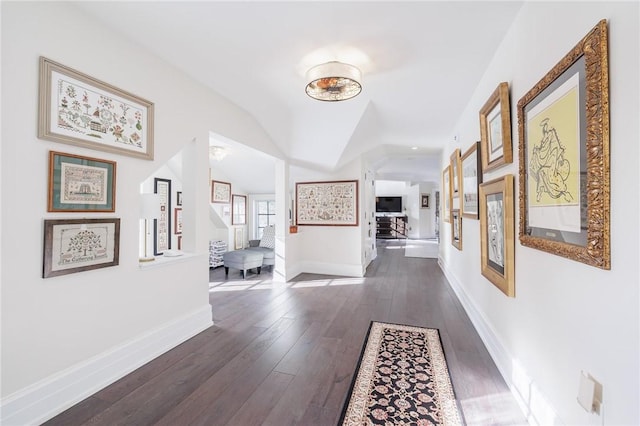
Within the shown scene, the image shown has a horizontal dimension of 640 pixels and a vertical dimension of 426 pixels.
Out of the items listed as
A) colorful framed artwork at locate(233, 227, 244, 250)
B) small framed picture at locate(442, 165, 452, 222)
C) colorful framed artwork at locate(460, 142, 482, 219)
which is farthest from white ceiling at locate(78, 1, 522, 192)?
colorful framed artwork at locate(233, 227, 244, 250)

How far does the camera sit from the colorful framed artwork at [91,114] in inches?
65.2

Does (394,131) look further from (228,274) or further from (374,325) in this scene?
(228,274)

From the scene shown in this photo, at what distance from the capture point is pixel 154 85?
7.55ft

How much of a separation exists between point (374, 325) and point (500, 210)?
1.62 meters

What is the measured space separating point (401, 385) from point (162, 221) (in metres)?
5.27

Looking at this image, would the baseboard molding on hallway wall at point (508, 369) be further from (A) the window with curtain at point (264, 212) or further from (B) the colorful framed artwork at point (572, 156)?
(A) the window with curtain at point (264, 212)

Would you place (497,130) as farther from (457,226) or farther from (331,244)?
(331,244)

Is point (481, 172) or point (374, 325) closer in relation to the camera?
point (481, 172)

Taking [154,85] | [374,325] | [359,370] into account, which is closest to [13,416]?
[359,370]

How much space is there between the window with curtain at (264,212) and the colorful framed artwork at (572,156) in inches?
260

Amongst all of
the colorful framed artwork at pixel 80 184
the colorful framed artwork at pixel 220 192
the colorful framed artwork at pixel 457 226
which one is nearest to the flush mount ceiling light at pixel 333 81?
the colorful framed artwork at pixel 80 184

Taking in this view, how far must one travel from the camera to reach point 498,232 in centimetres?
209

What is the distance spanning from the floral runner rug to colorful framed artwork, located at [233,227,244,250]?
502 centimetres

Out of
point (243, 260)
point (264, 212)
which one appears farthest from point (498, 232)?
point (264, 212)
